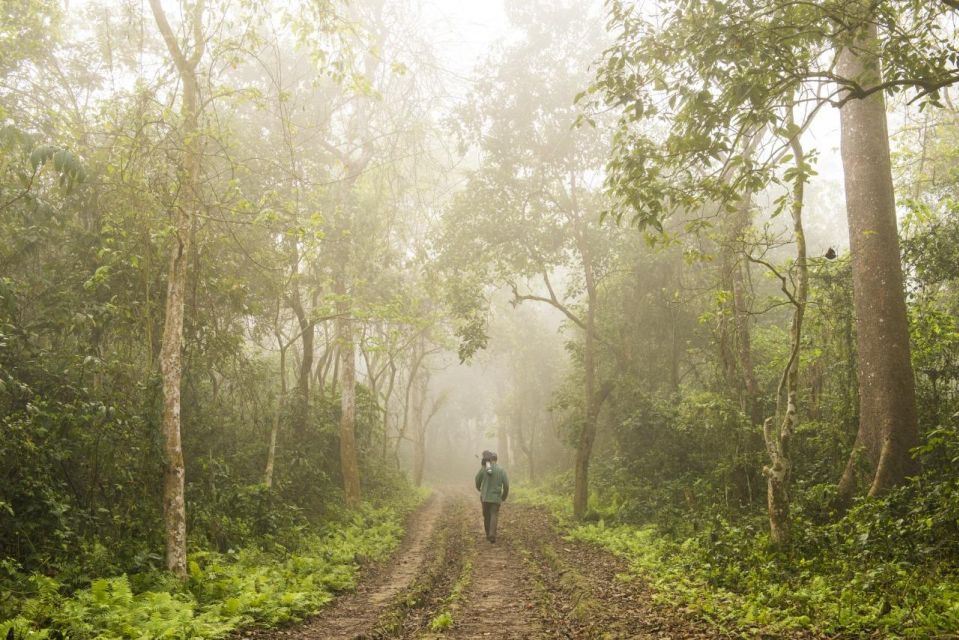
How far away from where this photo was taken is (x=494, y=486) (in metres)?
13.1

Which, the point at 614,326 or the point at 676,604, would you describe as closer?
the point at 676,604

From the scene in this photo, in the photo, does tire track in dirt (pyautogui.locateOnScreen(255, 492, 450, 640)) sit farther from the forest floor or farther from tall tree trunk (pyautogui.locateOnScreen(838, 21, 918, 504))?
tall tree trunk (pyautogui.locateOnScreen(838, 21, 918, 504))

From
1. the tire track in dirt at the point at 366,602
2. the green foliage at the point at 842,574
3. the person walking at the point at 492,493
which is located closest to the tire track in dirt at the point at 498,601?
the person walking at the point at 492,493

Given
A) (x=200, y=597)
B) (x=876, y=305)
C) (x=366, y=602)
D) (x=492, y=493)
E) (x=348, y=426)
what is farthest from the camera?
(x=348, y=426)

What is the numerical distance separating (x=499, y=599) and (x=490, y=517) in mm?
4858

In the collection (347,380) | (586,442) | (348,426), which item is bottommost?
(586,442)

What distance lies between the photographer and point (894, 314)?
345 inches

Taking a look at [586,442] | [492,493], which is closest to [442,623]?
[492,493]

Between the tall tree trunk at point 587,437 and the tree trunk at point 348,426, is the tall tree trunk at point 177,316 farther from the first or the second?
the tall tree trunk at point 587,437

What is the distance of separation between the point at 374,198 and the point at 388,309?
573 cm

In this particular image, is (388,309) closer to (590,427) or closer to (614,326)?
(590,427)

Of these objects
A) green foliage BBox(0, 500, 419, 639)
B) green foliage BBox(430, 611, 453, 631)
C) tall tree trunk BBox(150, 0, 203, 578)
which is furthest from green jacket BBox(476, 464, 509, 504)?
tall tree trunk BBox(150, 0, 203, 578)

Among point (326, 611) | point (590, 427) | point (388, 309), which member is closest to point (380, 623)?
point (326, 611)

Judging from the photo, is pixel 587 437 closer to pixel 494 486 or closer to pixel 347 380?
pixel 494 486
